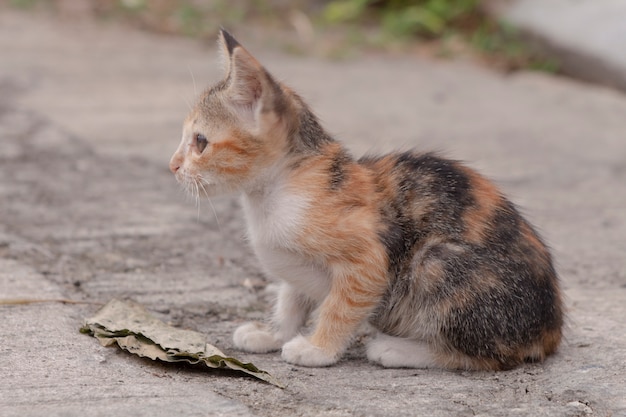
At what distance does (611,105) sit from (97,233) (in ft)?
16.2

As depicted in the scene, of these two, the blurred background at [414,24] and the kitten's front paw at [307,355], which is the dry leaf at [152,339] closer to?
the kitten's front paw at [307,355]

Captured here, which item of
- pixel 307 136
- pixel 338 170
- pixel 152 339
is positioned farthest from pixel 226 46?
pixel 152 339

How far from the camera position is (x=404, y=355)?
12.8 ft

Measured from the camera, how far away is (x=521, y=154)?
24.2ft

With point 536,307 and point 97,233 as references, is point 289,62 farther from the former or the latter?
point 536,307

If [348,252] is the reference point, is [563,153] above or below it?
below

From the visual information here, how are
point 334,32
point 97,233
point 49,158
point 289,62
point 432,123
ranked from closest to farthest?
1. point 97,233
2. point 49,158
3. point 432,123
4. point 289,62
5. point 334,32

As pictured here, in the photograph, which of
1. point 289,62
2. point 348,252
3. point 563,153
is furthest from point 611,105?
point 348,252

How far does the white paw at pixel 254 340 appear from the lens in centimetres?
409

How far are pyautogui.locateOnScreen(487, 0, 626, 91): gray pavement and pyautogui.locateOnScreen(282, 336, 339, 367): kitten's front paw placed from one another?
584 centimetres

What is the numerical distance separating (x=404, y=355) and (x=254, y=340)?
2.07 ft

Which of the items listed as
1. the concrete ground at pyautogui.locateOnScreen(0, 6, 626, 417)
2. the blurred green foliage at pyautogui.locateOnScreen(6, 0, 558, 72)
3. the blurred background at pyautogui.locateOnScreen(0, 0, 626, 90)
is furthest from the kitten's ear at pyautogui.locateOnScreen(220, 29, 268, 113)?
the blurred green foliage at pyautogui.locateOnScreen(6, 0, 558, 72)

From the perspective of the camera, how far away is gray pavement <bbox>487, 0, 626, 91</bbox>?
894 centimetres

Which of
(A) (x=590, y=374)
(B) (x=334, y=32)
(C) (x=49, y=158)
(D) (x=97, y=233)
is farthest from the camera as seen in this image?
(B) (x=334, y=32)
